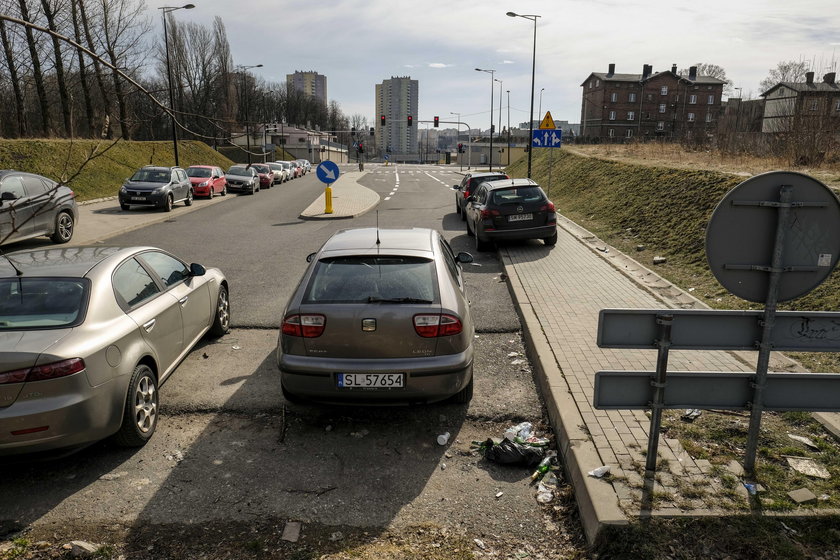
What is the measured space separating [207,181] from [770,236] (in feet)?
90.9

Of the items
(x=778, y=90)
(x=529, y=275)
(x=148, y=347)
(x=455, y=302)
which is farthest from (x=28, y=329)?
(x=778, y=90)

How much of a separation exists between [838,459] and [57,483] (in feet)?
17.7

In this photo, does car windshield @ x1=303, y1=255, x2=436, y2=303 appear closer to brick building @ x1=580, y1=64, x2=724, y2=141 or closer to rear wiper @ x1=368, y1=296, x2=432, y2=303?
rear wiper @ x1=368, y1=296, x2=432, y2=303

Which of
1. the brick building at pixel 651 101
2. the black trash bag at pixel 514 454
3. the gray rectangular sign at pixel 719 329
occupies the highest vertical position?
the brick building at pixel 651 101

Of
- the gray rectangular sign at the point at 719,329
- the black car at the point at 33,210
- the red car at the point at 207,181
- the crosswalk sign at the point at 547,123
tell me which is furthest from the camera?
the red car at the point at 207,181

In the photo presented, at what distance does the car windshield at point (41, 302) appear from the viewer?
4168 mm

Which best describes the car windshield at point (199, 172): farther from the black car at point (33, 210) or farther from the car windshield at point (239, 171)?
the black car at point (33, 210)

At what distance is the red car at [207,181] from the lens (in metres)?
27.7

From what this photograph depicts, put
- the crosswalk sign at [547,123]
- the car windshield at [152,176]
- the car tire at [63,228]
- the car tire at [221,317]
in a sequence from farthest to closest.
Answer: the car windshield at [152,176], the crosswalk sign at [547,123], the car tire at [63,228], the car tire at [221,317]

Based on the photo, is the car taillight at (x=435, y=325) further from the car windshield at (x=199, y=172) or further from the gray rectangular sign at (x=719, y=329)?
the car windshield at (x=199, y=172)

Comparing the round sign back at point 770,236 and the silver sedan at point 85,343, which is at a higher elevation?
the round sign back at point 770,236

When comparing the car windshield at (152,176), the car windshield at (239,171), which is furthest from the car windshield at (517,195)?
the car windshield at (239,171)

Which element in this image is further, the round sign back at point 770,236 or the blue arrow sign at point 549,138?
the blue arrow sign at point 549,138

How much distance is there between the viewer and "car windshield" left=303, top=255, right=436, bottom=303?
4.73 metres
